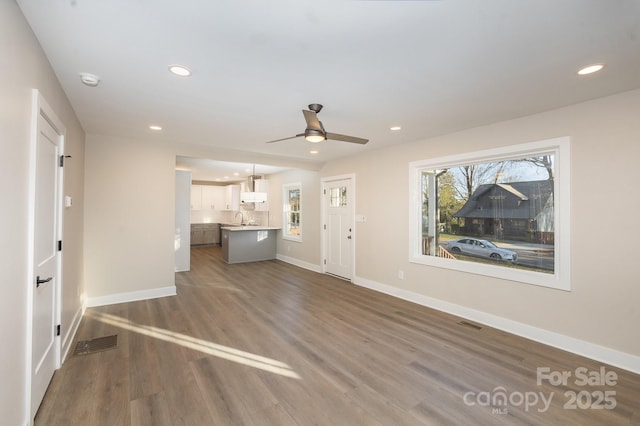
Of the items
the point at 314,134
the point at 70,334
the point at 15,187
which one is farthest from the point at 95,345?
the point at 314,134

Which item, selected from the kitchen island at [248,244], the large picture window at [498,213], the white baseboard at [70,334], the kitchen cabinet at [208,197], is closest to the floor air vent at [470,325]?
the large picture window at [498,213]

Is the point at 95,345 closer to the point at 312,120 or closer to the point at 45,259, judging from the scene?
the point at 45,259

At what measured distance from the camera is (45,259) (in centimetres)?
224

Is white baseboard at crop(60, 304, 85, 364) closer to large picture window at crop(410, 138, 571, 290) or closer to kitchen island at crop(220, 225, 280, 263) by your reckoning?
kitchen island at crop(220, 225, 280, 263)

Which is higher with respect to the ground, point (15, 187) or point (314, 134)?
point (314, 134)

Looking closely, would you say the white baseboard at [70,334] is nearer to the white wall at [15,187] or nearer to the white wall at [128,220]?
the white wall at [128,220]

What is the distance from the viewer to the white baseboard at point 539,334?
2.65 metres

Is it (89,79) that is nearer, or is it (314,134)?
(89,79)

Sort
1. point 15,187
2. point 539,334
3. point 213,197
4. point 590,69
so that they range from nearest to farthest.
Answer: point 15,187 → point 590,69 → point 539,334 → point 213,197

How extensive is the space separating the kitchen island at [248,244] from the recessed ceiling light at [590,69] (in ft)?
22.0

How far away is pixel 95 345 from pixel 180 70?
114 inches

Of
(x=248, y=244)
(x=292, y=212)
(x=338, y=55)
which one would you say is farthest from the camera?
(x=292, y=212)

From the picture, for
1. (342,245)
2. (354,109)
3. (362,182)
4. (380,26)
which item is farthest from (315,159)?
(380,26)

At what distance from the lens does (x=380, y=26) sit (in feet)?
5.60
